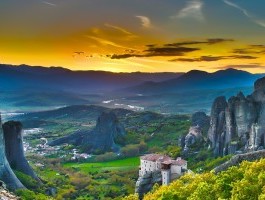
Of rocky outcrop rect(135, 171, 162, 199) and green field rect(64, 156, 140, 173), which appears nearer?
rocky outcrop rect(135, 171, 162, 199)

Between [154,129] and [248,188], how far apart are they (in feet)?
416

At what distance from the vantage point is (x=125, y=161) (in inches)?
4685

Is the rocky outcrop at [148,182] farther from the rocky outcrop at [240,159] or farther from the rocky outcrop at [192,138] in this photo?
the rocky outcrop at [192,138]

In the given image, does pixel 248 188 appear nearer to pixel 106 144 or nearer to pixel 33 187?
pixel 33 187

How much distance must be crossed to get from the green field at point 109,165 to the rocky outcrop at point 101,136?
14.5 m

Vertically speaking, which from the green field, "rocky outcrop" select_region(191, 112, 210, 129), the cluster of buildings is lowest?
the green field

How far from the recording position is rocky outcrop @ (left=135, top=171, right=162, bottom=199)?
64.9 m

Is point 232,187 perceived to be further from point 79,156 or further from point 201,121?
point 79,156

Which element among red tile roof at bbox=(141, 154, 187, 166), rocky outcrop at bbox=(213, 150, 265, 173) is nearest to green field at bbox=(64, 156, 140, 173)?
red tile roof at bbox=(141, 154, 187, 166)

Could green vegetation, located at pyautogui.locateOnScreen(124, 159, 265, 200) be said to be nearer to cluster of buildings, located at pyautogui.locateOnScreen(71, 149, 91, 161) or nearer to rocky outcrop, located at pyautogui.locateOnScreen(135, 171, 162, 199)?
rocky outcrop, located at pyautogui.locateOnScreen(135, 171, 162, 199)

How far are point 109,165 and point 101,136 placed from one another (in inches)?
1009

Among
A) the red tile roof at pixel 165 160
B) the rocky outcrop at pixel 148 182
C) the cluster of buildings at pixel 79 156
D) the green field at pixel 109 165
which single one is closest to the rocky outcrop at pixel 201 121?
the green field at pixel 109 165

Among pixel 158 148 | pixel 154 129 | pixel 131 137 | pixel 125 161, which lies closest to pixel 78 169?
pixel 125 161

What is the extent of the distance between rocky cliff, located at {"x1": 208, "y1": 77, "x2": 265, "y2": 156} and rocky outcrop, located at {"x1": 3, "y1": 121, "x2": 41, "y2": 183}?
30.3 metres
